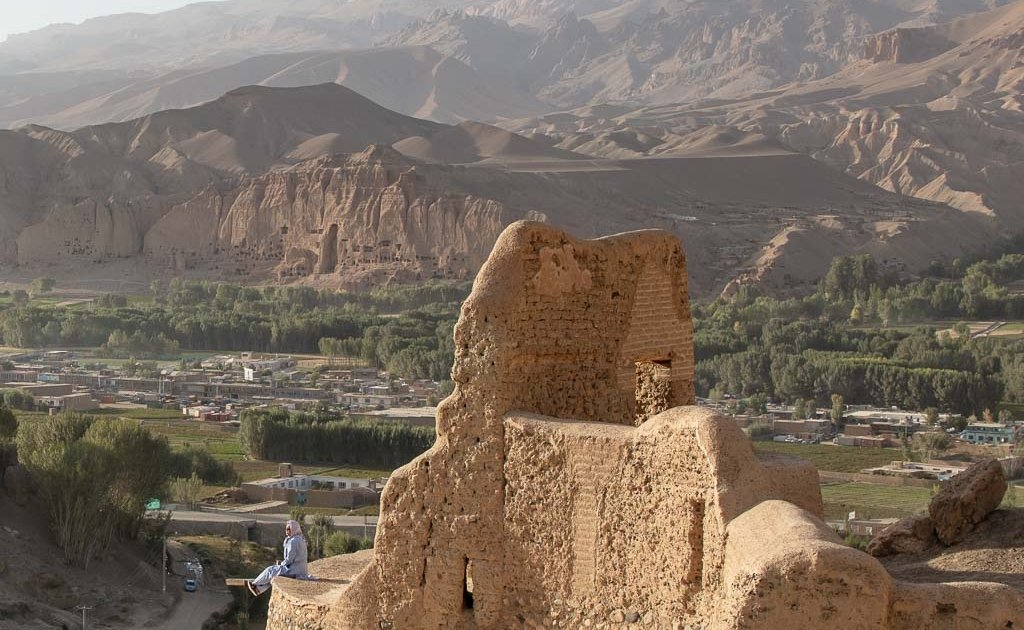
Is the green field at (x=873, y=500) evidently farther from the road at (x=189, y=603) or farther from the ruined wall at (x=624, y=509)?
the ruined wall at (x=624, y=509)

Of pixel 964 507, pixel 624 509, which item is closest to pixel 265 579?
pixel 624 509

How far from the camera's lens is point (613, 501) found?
8.81m

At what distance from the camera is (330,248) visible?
95.1m

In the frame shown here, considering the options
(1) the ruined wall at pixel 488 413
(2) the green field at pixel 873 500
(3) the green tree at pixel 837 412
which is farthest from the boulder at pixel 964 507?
(3) the green tree at pixel 837 412

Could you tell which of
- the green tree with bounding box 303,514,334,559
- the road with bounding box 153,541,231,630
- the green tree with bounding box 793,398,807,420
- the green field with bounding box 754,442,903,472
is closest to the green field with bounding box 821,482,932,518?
the green field with bounding box 754,442,903,472

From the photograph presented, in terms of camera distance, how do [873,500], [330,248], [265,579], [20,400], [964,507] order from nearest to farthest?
[964,507]
[265,579]
[873,500]
[20,400]
[330,248]

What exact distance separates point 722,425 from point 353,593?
2.84m

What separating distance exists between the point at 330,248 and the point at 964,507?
280 feet

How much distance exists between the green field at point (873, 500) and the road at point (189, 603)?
11337mm

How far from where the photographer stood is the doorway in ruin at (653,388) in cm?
1118

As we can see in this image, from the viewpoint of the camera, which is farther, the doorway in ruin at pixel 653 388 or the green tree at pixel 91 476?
the green tree at pixel 91 476

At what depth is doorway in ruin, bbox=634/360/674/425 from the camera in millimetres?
11180

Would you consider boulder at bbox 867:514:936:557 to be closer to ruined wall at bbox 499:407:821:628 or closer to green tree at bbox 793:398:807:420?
ruined wall at bbox 499:407:821:628

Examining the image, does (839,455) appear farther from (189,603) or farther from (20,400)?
(20,400)
